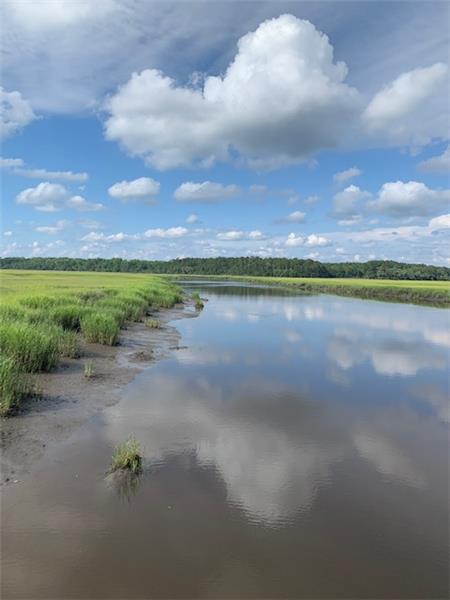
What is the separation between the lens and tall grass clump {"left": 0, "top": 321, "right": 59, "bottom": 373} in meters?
10.5

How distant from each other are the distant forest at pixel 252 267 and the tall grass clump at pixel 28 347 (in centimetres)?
10654

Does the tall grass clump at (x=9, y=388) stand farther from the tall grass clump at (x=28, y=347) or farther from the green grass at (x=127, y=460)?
the green grass at (x=127, y=460)

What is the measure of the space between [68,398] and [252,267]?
160016mm

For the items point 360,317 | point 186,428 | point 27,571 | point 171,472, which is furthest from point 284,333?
point 27,571

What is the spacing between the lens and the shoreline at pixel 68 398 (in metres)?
7.14

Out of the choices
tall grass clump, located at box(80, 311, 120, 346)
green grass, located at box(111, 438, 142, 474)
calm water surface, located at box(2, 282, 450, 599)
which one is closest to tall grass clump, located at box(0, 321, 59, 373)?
calm water surface, located at box(2, 282, 450, 599)

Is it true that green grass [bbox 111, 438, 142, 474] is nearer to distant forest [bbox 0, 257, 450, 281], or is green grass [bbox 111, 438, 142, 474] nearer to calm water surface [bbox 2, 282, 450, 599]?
calm water surface [bbox 2, 282, 450, 599]

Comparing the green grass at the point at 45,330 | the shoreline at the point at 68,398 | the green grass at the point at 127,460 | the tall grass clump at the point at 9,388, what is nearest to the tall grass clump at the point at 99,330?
the green grass at the point at 45,330

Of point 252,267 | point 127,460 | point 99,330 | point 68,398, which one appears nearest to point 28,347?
point 68,398

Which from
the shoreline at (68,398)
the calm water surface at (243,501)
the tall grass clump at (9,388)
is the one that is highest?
the tall grass clump at (9,388)

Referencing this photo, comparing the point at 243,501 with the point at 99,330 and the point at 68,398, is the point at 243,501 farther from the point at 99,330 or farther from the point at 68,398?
the point at 99,330

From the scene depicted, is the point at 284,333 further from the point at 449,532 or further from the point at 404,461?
the point at 449,532

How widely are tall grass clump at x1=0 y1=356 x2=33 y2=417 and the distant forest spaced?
109 meters

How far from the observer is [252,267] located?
553ft
